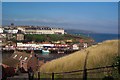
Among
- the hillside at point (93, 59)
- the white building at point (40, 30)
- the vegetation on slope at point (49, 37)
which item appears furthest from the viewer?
the white building at point (40, 30)

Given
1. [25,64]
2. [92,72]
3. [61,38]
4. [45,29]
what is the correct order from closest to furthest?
[92,72]
[25,64]
[61,38]
[45,29]

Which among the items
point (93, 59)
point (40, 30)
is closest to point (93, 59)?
A: point (93, 59)

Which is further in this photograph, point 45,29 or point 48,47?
point 45,29

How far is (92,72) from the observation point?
445 centimetres

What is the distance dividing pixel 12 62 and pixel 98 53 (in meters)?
23.1

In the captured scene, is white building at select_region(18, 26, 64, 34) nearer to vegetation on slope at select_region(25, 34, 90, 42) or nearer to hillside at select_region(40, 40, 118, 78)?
vegetation on slope at select_region(25, 34, 90, 42)

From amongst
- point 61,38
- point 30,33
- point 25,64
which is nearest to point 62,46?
point 61,38

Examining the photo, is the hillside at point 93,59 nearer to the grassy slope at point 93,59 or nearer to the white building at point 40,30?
the grassy slope at point 93,59

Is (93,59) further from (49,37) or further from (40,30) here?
(40,30)

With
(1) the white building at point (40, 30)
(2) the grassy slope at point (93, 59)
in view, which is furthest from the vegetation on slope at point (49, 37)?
(2) the grassy slope at point (93, 59)

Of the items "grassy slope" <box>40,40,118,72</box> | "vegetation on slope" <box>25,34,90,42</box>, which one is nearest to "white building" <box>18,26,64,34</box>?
"vegetation on slope" <box>25,34,90,42</box>

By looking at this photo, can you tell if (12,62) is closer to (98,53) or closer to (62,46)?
(98,53)

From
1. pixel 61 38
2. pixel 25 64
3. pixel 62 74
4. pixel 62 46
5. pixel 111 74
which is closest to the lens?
pixel 111 74

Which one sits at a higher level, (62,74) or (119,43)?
(119,43)
